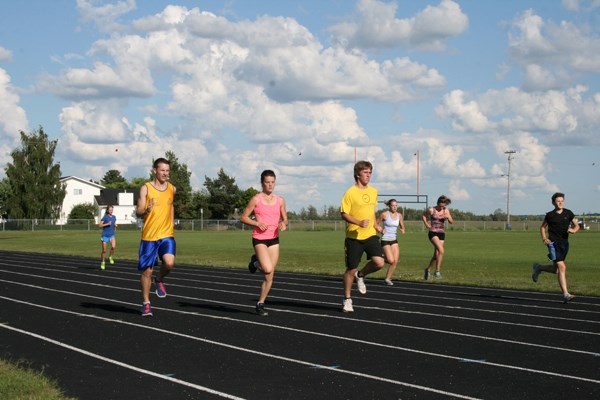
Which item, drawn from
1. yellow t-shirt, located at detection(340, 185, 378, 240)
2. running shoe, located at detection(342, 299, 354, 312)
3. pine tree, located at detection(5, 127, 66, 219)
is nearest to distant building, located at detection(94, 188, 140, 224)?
pine tree, located at detection(5, 127, 66, 219)

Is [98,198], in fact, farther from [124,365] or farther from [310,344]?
[124,365]

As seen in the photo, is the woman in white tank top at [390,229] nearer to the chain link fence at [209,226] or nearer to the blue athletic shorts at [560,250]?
the blue athletic shorts at [560,250]

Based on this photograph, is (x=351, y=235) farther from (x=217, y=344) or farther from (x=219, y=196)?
(x=219, y=196)

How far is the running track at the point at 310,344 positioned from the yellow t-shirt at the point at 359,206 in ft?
3.79

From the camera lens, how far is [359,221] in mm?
12539

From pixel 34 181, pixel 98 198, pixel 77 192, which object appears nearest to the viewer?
pixel 34 181

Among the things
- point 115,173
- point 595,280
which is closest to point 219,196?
Result: point 115,173

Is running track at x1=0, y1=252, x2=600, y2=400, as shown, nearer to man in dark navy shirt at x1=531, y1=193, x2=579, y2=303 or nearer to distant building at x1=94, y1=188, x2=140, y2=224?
man in dark navy shirt at x1=531, y1=193, x2=579, y2=303

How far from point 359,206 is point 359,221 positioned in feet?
0.78

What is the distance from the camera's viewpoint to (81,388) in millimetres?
7520

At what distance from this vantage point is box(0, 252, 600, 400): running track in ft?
24.8

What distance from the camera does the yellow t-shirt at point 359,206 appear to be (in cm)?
1266

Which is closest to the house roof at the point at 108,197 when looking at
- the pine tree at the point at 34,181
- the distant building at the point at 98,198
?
the distant building at the point at 98,198

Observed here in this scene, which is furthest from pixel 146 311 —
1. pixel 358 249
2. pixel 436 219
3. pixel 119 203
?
pixel 119 203
